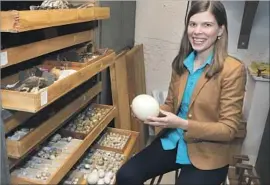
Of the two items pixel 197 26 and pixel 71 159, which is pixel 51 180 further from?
pixel 197 26

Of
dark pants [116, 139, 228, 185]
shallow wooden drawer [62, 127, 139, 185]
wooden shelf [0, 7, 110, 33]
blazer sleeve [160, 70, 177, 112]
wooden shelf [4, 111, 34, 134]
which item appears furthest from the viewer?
shallow wooden drawer [62, 127, 139, 185]

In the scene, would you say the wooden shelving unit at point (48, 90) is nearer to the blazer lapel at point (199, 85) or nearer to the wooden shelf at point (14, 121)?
the wooden shelf at point (14, 121)

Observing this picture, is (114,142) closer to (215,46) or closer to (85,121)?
(85,121)

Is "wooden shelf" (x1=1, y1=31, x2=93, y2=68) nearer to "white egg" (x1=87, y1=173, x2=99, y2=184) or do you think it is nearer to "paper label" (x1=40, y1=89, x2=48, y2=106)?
"paper label" (x1=40, y1=89, x2=48, y2=106)

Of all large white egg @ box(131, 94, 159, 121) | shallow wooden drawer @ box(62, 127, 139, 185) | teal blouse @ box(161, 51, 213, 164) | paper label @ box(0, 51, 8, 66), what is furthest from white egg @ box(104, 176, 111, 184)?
paper label @ box(0, 51, 8, 66)

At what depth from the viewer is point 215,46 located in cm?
101

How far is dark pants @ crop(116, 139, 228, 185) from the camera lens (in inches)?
40.5

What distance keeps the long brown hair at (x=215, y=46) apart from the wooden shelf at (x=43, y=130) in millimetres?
416

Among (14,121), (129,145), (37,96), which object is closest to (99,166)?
(129,145)

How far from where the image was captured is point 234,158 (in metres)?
1.42

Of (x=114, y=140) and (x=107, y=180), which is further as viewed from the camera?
(x=114, y=140)

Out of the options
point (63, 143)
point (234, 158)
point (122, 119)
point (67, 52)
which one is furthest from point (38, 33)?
point (234, 158)

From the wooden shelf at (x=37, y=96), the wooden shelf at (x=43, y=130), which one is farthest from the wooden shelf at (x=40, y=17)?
the wooden shelf at (x=43, y=130)

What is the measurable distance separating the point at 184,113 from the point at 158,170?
255 millimetres
